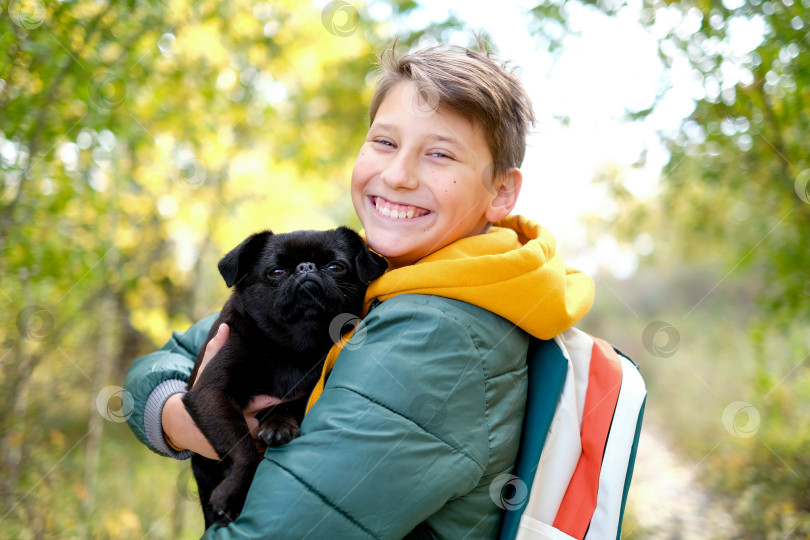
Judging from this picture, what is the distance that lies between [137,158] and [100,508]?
3807 millimetres

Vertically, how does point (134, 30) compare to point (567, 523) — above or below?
above

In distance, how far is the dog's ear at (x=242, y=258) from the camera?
2.37m

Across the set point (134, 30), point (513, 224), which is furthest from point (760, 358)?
point (134, 30)

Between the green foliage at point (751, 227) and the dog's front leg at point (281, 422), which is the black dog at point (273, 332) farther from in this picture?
the green foliage at point (751, 227)

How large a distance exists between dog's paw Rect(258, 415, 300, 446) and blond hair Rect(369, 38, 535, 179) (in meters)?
1.18

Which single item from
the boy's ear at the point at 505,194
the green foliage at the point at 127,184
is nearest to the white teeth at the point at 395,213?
the boy's ear at the point at 505,194

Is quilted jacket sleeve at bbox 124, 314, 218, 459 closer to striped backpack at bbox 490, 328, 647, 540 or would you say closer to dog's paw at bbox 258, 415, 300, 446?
dog's paw at bbox 258, 415, 300, 446

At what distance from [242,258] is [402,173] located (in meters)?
0.85

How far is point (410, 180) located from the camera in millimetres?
2016

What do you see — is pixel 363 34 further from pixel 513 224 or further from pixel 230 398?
pixel 230 398

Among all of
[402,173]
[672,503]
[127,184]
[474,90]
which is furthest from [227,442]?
[672,503]

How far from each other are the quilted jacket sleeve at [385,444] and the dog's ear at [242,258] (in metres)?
0.93

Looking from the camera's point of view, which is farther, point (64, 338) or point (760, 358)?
point (760, 358)

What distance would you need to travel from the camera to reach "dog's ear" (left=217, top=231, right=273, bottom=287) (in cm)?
237
